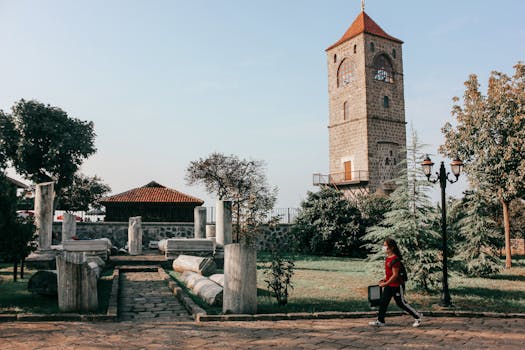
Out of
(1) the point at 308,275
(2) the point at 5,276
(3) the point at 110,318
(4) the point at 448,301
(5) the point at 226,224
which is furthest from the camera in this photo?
(5) the point at 226,224

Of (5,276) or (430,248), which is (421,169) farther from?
(5,276)

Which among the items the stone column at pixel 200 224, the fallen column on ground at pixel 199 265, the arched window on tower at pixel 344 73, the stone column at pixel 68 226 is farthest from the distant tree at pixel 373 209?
the arched window on tower at pixel 344 73

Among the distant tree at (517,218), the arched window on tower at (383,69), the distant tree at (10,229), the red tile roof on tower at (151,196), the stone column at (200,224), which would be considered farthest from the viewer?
the arched window on tower at (383,69)

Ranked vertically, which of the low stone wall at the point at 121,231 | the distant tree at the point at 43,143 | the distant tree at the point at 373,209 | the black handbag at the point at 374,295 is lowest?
the black handbag at the point at 374,295

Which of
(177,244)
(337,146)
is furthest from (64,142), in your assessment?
(337,146)

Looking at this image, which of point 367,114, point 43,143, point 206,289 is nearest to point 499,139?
point 206,289

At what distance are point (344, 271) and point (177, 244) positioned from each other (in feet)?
19.9

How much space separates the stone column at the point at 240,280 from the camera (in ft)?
24.3

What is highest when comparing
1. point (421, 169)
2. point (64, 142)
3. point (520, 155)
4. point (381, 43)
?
point (381, 43)

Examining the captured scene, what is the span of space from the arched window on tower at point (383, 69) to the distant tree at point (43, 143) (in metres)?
24.9

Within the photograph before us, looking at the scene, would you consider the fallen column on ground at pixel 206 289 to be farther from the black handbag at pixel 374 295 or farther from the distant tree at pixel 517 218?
the distant tree at pixel 517 218

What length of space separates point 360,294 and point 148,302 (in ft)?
15.3

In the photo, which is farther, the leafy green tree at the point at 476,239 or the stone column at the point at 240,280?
the leafy green tree at the point at 476,239

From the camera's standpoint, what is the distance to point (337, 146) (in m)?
39.5
